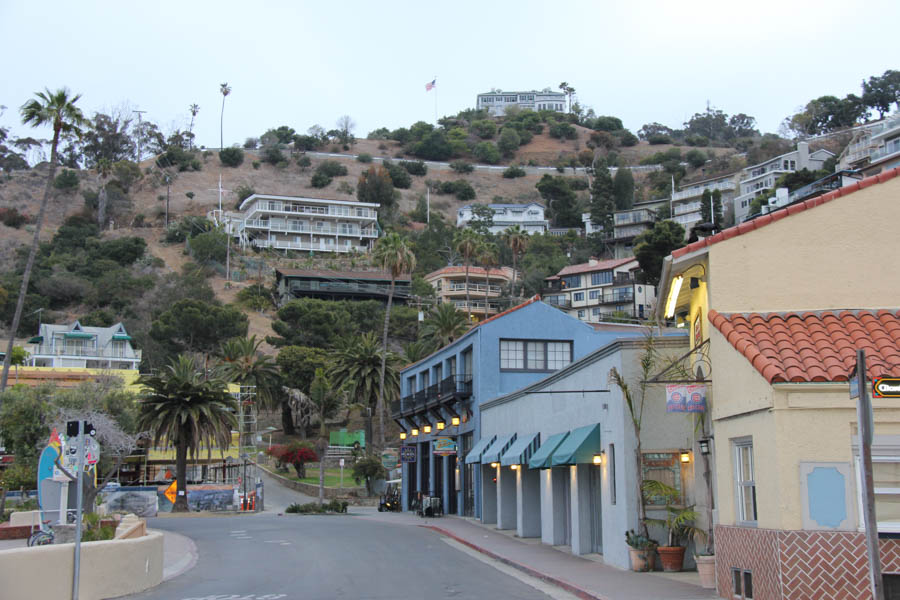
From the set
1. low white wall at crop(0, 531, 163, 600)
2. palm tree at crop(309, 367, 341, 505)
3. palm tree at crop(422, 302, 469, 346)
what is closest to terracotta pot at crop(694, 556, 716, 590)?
low white wall at crop(0, 531, 163, 600)

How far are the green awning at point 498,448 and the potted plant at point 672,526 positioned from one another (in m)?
11.4

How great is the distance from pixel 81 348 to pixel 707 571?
76.2 meters

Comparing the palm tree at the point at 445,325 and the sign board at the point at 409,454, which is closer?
the sign board at the point at 409,454

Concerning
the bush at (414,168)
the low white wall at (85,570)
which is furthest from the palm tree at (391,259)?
the bush at (414,168)

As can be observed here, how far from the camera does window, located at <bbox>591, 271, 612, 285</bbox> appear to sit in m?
107

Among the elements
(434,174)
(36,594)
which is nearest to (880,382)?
(36,594)

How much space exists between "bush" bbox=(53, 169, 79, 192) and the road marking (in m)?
136

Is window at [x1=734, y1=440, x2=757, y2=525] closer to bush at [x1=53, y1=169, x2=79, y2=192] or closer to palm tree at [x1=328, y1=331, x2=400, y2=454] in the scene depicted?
palm tree at [x1=328, y1=331, x2=400, y2=454]

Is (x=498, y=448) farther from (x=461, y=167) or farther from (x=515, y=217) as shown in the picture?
(x=461, y=167)

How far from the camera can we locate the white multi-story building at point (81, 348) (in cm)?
7856

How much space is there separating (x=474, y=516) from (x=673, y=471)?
21.5m

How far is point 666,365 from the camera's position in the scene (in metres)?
18.4

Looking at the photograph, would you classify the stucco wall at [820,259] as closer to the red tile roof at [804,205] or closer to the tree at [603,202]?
the red tile roof at [804,205]

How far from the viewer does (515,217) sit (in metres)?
161
